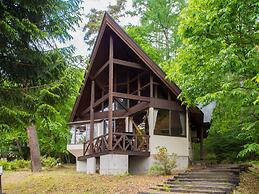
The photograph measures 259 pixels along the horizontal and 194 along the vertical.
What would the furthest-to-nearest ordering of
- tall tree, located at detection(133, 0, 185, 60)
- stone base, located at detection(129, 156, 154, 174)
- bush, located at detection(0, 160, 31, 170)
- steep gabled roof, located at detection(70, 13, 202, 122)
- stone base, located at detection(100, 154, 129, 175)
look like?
tall tree, located at detection(133, 0, 185, 60) → bush, located at detection(0, 160, 31, 170) → stone base, located at detection(129, 156, 154, 174) → steep gabled roof, located at detection(70, 13, 202, 122) → stone base, located at detection(100, 154, 129, 175)

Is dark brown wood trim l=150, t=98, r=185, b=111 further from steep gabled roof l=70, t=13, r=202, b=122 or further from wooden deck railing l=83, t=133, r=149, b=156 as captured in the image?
wooden deck railing l=83, t=133, r=149, b=156

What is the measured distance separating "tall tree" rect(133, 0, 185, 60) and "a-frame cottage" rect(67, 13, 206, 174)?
21.9ft

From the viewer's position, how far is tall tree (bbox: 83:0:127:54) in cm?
3509

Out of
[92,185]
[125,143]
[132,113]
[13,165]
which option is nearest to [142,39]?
[132,113]

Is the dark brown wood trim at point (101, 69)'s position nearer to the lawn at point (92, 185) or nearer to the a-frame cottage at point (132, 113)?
the a-frame cottage at point (132, 113)

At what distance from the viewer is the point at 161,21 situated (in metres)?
24.4

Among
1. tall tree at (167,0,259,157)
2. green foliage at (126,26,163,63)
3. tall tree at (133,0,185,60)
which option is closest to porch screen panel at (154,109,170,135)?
tall tree at (167,0,259,157)

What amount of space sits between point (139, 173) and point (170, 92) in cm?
443

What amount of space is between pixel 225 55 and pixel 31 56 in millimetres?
5805

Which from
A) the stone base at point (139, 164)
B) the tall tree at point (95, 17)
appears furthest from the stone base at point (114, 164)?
the tall tree at point (95, 17)

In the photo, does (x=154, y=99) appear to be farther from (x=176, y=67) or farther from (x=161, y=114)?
(x=176, y=67)

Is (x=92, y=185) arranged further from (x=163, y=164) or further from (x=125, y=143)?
(x=125, y=143)

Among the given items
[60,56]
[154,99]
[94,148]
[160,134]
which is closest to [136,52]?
[154,99]

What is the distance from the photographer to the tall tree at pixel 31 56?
8.11 metres
